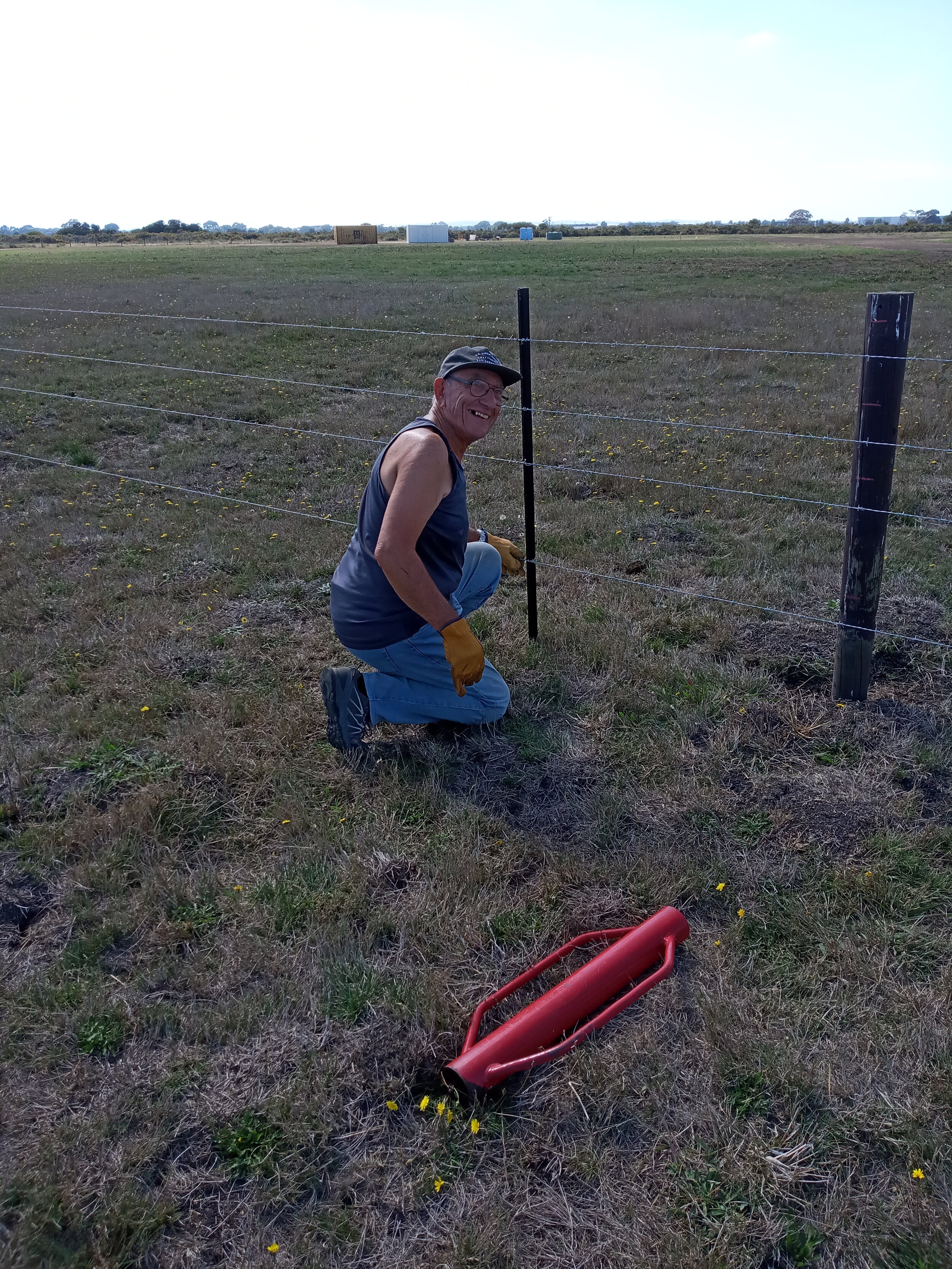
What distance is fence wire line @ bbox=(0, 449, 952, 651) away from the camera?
387 centimetres

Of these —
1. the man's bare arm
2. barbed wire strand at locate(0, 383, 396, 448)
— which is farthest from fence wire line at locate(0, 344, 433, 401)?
the man's bare arm

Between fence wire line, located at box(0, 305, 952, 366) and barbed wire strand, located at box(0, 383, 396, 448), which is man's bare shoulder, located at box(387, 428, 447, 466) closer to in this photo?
barbed wire strand, located at box(0, 383, 396, 448)

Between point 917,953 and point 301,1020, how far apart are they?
5.51ft

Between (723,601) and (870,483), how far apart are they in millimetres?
984

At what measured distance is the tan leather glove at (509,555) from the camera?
4.13m

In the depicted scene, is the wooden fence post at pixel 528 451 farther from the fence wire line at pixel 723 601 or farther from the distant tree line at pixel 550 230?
the distant tree line at pixel 550 230

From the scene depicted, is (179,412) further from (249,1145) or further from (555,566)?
(249,1145)

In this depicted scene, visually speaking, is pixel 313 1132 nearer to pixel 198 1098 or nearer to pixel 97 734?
pixel 198 1098

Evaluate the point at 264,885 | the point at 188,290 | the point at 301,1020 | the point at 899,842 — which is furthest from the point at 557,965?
the point at 188,290

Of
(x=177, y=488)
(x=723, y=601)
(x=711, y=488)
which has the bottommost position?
(x=723, y=601)

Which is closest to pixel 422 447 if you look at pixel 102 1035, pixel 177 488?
pixel 102 1035

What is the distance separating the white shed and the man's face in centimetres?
7346

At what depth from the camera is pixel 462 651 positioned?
10.4 ft

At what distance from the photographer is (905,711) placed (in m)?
3.60
